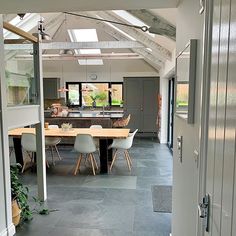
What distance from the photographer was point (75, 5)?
2266 millimetres

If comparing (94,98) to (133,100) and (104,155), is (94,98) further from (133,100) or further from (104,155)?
(104,155)

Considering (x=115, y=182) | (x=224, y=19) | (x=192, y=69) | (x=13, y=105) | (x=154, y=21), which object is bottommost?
(x=115, y=182)

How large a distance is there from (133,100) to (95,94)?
6.22 ft

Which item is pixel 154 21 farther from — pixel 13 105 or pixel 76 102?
pixel 76 102

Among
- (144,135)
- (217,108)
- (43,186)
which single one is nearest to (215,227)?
(217,108)

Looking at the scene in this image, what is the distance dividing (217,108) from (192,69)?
56 centimetres

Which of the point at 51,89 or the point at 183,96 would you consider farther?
the point at 51,89

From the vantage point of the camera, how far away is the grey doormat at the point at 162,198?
356 centimetres

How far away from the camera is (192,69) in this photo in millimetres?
1557

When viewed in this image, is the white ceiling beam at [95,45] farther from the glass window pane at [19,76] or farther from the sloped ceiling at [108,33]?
the glass window pane at [19,76]

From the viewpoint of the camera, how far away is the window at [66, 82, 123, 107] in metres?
10.3

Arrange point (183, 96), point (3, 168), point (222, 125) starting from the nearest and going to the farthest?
1. point (222, 125)
2. point (183, 96)
3. point (3, 168)

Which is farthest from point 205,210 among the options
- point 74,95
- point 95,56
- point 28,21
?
point 74,95

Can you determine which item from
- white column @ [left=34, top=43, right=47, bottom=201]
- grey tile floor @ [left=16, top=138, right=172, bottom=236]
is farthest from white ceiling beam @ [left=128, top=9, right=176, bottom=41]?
grey tile floor @ [left=16, top=138, right=172, bottom=236]
